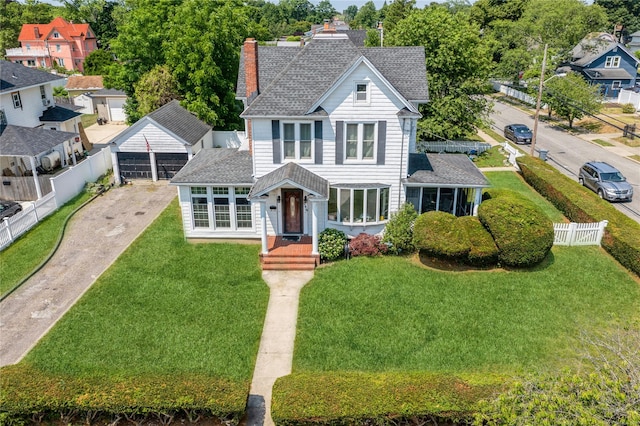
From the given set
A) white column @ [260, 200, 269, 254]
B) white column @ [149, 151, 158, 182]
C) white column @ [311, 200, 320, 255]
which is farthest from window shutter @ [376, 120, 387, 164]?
white column @ [149, 151, 158, 182]

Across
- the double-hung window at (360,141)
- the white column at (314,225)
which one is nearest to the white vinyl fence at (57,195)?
the white column at (314,225)

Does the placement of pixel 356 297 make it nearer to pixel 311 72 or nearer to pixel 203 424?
pixel 203 424

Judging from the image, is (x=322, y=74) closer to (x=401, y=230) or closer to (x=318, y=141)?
(x=318, y=141)

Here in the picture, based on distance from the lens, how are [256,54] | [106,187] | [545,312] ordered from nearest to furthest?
[545,312] < [256,54] < [106,187]

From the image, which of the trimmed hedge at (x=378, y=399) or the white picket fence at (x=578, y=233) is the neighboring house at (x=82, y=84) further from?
the trimmed hedge at (x=378, y=399)

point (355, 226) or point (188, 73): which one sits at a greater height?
point (188, 73)

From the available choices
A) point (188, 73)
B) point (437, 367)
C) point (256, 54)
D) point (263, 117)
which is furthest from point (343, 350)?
point (188, 73)

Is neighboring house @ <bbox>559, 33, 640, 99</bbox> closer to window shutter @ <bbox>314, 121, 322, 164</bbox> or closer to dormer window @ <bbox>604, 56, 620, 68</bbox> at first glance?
dormer window @ <bbox>604, 56, 620, 68</bbox>
